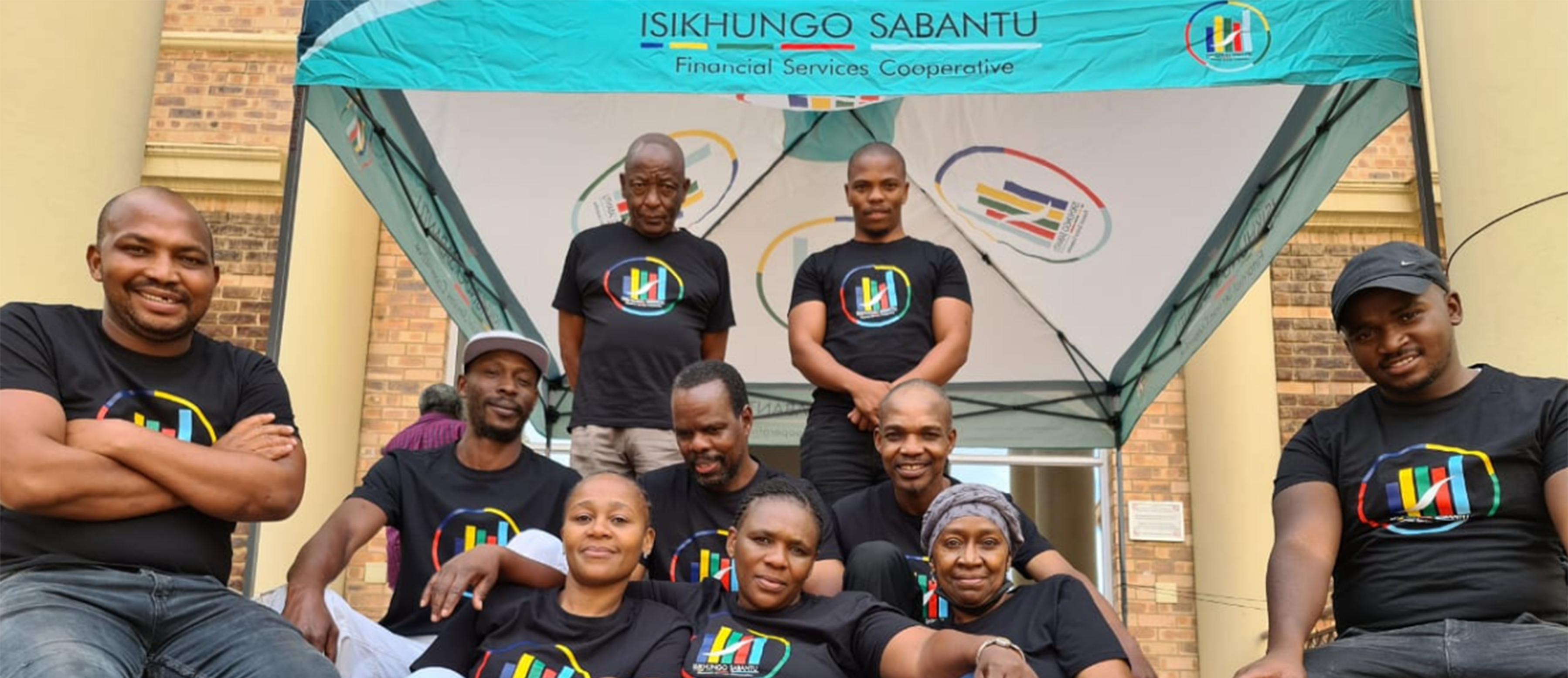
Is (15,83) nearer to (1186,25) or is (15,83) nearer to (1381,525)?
(1186,25)

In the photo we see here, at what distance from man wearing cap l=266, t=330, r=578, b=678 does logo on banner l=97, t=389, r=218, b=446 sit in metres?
0.49

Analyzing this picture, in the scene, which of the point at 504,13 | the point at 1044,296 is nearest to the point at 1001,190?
the point at 1044,296

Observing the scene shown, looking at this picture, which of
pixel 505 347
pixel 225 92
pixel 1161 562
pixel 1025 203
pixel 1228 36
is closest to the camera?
pixel 505 347

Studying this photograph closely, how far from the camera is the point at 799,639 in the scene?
3.70 m

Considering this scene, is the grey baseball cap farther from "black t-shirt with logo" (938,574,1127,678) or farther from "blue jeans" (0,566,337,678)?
"black t-shirt with logo" (938,574,1127,678)

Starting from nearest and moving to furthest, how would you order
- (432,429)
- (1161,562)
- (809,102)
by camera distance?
(432,429)
(809,102)
(1161,562)

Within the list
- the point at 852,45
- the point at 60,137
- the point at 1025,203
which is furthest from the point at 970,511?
the point at 1025,203

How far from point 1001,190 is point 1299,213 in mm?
1458

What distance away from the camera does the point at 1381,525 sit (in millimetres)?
3562

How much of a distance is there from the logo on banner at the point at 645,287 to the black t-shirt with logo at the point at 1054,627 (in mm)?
1880

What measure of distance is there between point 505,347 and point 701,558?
0.94 m

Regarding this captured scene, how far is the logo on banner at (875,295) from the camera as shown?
4.98 meters

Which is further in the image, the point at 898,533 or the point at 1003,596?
the point at 898,533

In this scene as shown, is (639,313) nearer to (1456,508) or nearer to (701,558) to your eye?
(701,558)
